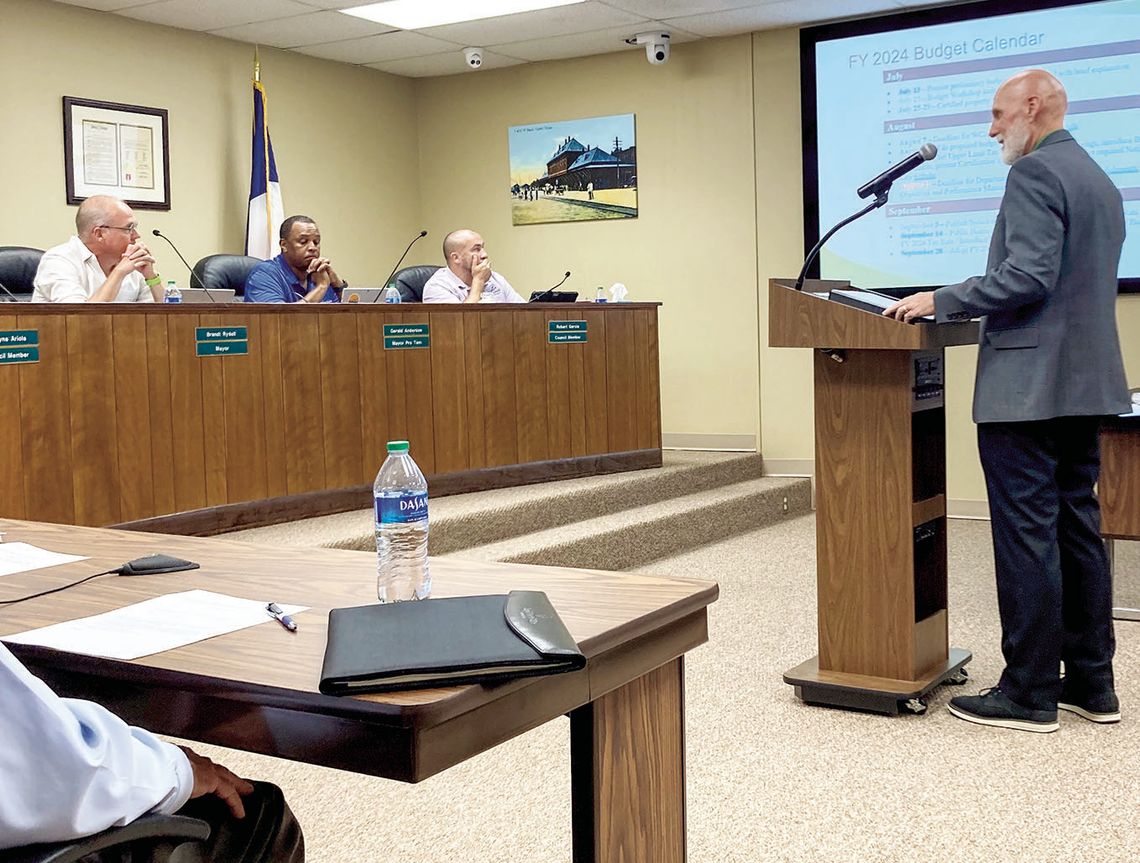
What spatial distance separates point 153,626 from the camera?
5.03 feet

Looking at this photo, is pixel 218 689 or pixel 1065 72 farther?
pixel 1065 72

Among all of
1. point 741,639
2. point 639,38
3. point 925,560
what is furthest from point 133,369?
point 639,38

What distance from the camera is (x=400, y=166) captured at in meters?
8.31

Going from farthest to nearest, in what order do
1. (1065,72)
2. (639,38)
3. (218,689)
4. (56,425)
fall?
(639,38) < (1065,72) < (56,425) < (218,689)

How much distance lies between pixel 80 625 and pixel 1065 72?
618 cm

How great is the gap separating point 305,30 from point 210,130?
0.78 meters

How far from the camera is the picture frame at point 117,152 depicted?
6199 millimetres

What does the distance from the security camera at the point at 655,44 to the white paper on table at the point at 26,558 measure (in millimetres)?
5787

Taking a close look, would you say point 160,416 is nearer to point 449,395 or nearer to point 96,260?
point 96,260

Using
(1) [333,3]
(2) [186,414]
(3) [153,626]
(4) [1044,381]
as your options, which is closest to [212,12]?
(1) [333,3]

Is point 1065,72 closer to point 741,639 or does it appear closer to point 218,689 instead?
point 741,639

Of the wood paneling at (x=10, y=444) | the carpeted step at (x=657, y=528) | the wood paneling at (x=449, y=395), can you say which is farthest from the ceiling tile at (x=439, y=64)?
the wood paneling at (x=10, y=444)

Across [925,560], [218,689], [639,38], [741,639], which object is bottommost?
[741,639]

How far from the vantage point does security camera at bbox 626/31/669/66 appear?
7.18 m
